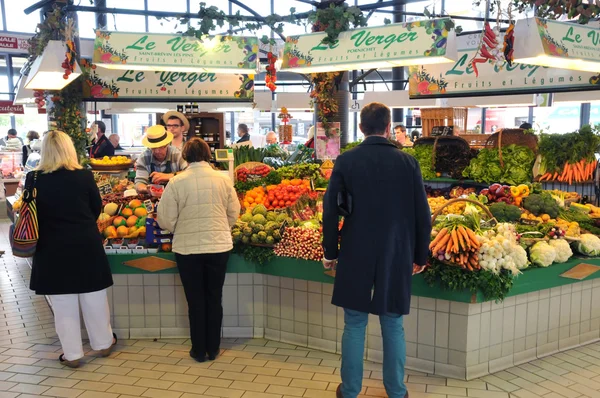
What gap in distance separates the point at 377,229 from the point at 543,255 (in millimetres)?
1652

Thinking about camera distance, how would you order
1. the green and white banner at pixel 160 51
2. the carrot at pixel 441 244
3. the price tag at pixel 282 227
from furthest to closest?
1. the green and white banner at pixel 160 51
2. the price tag at pixel 282 227
3. the carrot at pixel 441 244

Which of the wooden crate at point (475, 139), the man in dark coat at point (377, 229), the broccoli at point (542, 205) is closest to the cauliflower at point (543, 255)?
the broccoli at point (542, 205)

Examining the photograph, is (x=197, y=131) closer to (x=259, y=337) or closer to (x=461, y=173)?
(x=461, y=173)

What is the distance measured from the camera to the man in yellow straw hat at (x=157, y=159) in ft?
18.3

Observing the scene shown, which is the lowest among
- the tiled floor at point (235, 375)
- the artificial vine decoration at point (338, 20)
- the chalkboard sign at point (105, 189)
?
the tiled floor at point (235, 375)

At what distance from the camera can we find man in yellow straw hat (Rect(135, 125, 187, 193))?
558cm

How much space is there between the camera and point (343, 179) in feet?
10.8

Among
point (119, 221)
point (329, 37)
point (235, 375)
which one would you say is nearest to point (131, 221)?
point (119, 221)

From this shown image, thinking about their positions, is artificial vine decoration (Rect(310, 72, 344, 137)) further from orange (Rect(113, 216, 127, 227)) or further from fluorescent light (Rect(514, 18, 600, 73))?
orange (Rect(113, 216, 127, 227))

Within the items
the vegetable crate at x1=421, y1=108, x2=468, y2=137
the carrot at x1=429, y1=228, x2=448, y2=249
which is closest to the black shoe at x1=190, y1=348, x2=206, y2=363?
the carrot at x1=429, y1=228, x2=448, y2=249

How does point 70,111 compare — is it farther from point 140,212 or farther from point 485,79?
point 485,79

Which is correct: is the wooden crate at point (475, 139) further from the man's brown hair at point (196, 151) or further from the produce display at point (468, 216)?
the man's brown hair at point (196, 151)

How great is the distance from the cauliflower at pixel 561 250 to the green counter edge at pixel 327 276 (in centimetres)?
5

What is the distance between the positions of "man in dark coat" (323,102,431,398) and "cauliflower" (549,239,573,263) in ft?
4.95
